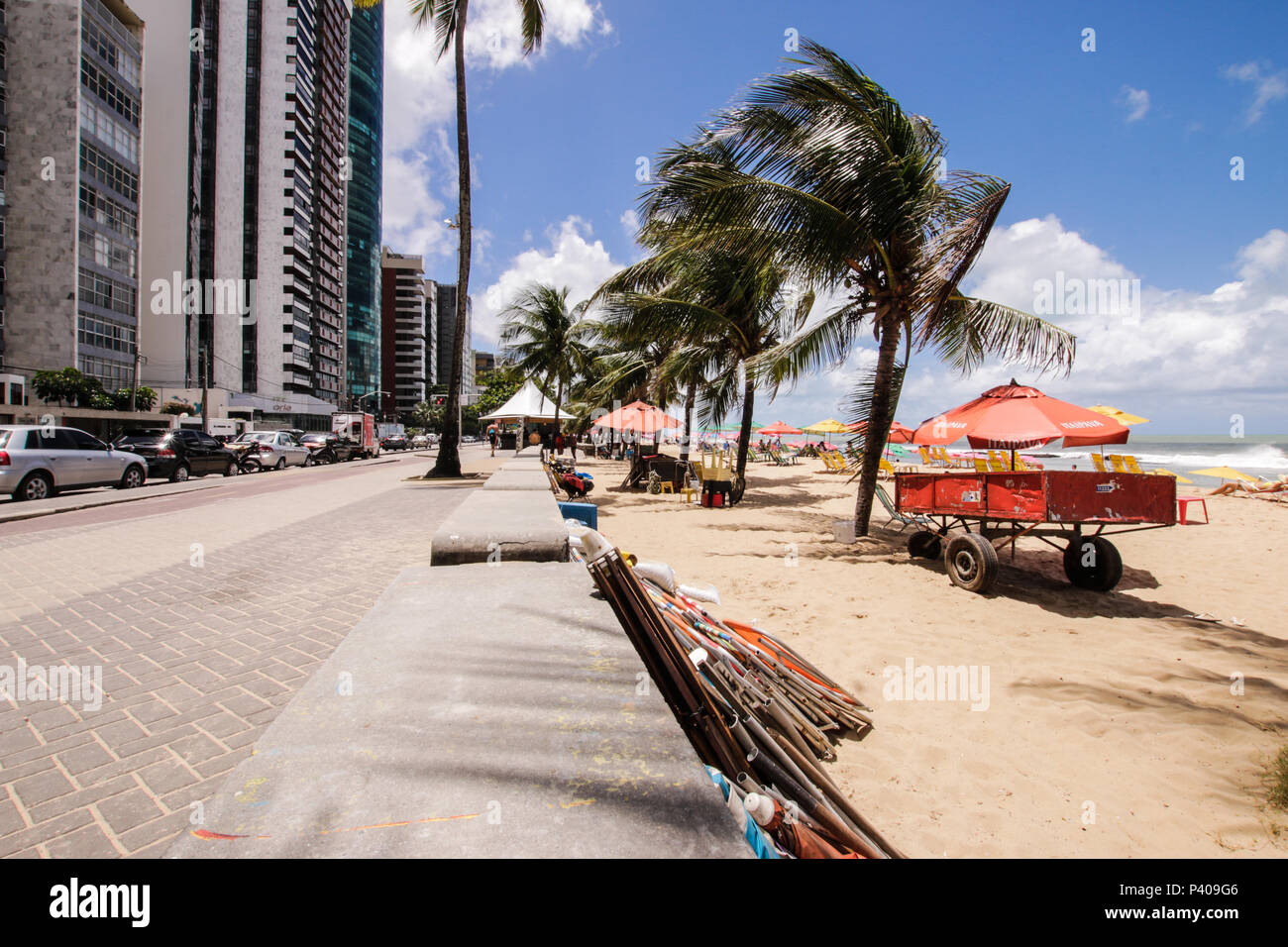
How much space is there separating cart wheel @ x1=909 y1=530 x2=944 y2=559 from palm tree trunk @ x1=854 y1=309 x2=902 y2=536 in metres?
1.41

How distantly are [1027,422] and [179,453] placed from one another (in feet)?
81.4

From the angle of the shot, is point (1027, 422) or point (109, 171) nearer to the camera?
point (1027, 422)

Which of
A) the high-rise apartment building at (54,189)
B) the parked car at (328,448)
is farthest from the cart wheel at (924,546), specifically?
the high-rise apartment building at (54,189)

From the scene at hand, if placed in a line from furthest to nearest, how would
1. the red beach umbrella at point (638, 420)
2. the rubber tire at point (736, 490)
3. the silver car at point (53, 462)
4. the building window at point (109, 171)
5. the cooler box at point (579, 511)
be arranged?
the building window at point (109, 171)
the red beach umbrella at point (638, 420)
the rubber tire at point (736, 490)
the silver car at point (53, 462)
the cooler box at point (579, 511)

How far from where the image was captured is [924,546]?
29.7 ft

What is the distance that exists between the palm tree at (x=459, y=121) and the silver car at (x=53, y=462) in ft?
27.4

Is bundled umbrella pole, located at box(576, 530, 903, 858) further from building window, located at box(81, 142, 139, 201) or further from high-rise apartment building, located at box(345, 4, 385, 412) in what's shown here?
high-rise apartment building, located at box(345, 4, 385, 412)

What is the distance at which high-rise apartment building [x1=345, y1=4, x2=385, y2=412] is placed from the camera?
4498 inches

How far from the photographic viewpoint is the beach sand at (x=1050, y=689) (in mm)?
2951

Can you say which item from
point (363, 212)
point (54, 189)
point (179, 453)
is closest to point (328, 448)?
point (179, 453)

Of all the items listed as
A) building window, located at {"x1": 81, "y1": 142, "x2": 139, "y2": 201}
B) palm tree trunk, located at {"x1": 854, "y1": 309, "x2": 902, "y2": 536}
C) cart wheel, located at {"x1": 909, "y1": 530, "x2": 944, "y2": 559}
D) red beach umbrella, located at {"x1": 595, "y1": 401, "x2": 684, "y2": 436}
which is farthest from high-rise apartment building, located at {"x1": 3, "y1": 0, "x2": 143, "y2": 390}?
cart wheel, located at {"x1": 909, "y1": 530, "x2": 944, "y2": 559}

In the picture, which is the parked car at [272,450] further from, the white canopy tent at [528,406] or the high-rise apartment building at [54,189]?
the high-rise apartment building at [54,189]

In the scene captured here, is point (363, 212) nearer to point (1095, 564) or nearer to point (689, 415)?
point (689, 415)

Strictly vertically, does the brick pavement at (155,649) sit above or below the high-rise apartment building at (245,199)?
below
